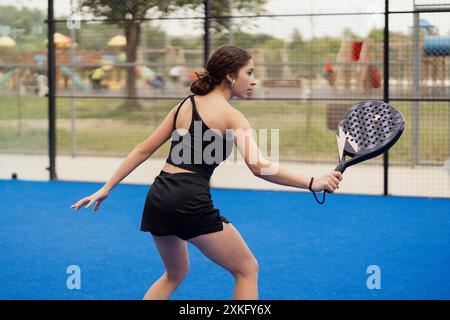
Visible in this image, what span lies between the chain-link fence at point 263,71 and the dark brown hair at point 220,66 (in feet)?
21.4

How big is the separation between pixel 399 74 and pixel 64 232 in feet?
24.2

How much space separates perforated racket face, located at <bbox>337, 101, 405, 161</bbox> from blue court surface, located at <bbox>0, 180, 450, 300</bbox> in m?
1.94

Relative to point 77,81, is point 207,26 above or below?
above

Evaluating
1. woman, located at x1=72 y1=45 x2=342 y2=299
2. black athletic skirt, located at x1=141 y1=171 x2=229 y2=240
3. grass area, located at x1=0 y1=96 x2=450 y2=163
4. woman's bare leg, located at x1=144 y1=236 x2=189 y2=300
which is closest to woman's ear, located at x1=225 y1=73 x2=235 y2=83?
woman, located at x1=72 y1=45 x2=342 y2=299

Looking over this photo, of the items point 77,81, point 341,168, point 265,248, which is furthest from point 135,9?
point 341,168

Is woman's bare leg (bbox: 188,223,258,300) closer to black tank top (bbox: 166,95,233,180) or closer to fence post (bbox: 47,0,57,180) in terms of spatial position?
black tank top (bbox: 166,95,233,180)

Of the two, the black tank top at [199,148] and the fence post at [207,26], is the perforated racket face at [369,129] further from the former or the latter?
the fence post at [207,26]

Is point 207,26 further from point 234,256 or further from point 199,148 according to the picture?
point 234,256

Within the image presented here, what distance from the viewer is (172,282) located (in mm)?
4434

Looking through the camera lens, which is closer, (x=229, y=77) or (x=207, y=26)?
(x=229, y=77)

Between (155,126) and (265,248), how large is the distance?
31.7 feet

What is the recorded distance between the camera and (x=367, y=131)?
164 inches
